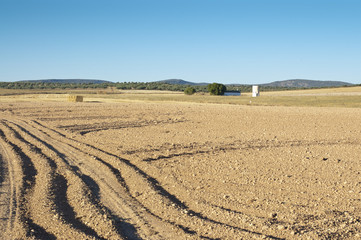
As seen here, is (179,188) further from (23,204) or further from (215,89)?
(215,89)

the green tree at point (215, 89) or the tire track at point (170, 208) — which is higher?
the green tree at point (215, 89)

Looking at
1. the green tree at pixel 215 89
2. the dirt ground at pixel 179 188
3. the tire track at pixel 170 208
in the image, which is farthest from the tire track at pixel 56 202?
the green tree at pixel 215 89

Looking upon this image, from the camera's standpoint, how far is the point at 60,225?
19.4ft

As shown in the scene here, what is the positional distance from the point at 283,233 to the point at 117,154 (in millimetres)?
6988

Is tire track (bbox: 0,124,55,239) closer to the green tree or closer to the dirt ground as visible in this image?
the dirt ground

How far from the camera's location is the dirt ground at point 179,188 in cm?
585

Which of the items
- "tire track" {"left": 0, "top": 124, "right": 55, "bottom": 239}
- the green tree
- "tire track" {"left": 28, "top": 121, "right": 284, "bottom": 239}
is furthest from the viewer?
the green tree

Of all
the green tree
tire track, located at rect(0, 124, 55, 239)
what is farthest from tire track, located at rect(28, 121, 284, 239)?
the green tree

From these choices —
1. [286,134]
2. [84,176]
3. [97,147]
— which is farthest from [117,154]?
[286,134]

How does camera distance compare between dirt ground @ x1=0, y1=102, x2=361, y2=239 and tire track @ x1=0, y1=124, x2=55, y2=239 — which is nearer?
tire track @ x1=0, y1=124, x2=55, y2=239

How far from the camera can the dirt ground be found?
585cm

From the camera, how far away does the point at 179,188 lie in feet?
26.7

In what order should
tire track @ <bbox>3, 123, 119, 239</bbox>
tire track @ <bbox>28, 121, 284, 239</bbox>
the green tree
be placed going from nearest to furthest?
tire track @ <bbox>3, 123, 119, 239</bbox>
tire track @ <bbox>28, 121, 284, 239</bbox>
the green tree

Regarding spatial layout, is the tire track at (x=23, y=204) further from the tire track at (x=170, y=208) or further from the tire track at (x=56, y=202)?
the tire track at (x=170, y=208)
